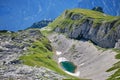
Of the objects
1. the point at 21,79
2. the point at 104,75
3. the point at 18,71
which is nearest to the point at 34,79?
the point at 21,79

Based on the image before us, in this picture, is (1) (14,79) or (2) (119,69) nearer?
Result: (1) (14,79)

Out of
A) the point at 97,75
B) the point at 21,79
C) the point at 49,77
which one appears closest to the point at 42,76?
the point at 49,77

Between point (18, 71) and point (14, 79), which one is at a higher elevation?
point (18, 71)

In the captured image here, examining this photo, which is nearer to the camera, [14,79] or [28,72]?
[14,79]

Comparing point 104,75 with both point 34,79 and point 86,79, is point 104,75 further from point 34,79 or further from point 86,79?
point 34,79

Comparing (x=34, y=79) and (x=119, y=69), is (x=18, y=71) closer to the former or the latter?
(x=34, y=79)

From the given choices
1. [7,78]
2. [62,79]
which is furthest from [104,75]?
[7,78]

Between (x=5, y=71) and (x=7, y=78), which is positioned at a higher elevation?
(x=5, y=71)

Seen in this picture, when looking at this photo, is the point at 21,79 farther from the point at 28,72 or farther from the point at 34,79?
the point at 28,72
